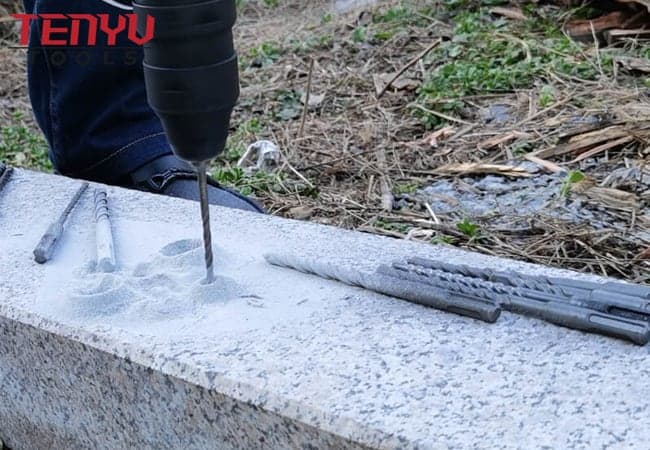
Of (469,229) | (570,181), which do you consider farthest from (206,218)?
(570,181)

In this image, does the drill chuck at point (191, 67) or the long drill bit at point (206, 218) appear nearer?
the drill chuck at point (191, 67)

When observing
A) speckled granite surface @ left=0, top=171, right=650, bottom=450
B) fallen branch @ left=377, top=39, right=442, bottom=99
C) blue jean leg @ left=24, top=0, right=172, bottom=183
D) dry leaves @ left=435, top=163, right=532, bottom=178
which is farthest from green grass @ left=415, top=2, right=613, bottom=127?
speckled granite surface @ left=0, top=171, right=650, bottom=450

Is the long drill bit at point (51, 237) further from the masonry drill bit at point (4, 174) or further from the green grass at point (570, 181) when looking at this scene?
the green grass at point (570, 181)

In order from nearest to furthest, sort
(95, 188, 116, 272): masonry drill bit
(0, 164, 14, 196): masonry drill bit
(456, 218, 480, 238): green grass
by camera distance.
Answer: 1. (95, 188, 116, 272): masonry drill bit
2. (0, 164, 14, 196): masonry drill bit
3. (456, 218, 480, 238): green grass

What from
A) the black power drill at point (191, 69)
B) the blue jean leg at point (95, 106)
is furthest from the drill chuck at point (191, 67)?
the blue jean leg at point (95, 106)

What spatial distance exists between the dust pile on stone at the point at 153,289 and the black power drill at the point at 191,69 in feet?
0.68

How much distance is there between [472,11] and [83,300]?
271cm

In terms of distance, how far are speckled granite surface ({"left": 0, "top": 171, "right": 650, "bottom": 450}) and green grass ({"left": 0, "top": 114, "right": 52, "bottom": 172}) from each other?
4.50ft

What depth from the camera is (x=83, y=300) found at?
3.40ft

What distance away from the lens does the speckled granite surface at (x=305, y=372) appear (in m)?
0.81

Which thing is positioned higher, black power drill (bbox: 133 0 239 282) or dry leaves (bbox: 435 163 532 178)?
black power drill (bbox: 133 0 239 282)

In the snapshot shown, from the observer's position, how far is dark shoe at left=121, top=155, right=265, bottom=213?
1517 mm

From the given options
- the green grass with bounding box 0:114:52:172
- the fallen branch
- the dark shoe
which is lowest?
the green grass with bounding box 0:114:52:172

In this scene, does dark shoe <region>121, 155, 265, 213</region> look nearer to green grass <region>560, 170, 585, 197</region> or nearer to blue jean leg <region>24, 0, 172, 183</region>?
blue jean leg <region>24, 0, 172, 183</region>
